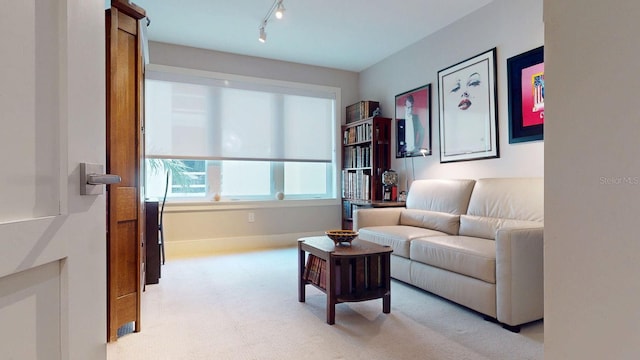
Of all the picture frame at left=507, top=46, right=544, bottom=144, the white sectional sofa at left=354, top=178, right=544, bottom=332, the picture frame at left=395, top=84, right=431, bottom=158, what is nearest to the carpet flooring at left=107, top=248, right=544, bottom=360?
the white sectional sofa at left=354, top=178, right=544, bottom=332

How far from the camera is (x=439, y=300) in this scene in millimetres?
2656

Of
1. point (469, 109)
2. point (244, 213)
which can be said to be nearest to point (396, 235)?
point (469, 109)

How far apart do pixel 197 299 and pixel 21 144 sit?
8.06 feet

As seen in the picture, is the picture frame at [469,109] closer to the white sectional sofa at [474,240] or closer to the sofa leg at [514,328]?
the white sectional sofa at [474,240]

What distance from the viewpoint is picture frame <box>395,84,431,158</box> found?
404cm

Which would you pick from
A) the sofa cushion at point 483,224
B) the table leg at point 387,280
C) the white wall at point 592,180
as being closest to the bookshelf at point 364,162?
the sofa cushion at point 483,224

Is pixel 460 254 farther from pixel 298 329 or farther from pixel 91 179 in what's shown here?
pixel 91 179

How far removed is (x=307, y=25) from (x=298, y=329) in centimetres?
306

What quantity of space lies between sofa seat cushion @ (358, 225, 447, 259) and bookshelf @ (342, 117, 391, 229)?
83 cm

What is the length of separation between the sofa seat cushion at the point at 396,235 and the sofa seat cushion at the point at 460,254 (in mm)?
89

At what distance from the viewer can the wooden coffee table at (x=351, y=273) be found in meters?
2.23

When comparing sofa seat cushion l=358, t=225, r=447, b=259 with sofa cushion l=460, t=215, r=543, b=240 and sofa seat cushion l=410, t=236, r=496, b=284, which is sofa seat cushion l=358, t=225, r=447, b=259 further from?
sofa cushion l=460, t=215, r=543, b=240

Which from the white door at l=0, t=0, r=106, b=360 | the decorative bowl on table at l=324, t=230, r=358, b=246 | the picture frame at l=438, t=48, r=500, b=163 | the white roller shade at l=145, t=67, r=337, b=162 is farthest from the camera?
the white roller shade at l=145, t=67, r=337, b=162

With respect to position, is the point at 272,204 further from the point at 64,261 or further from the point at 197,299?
the point at 64,261
